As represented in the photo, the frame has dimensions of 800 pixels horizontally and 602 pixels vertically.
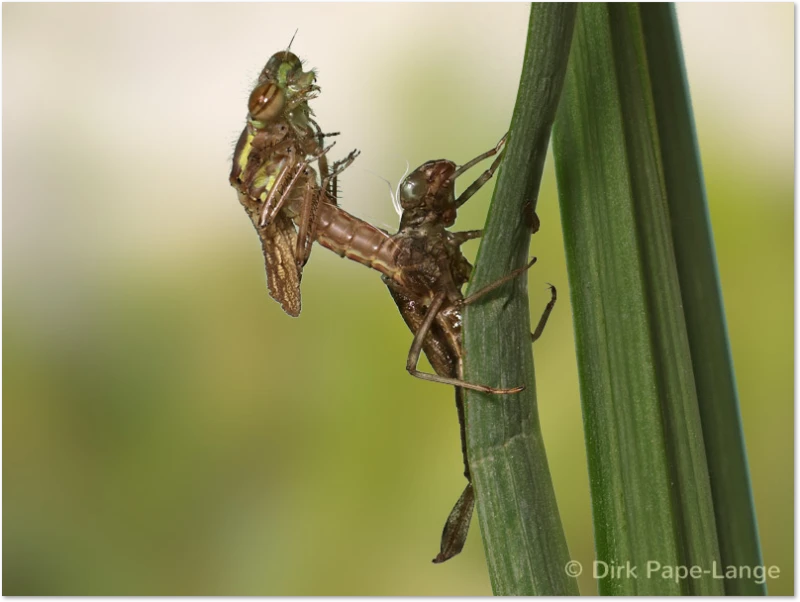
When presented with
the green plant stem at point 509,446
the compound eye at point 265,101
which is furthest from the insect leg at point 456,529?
the compound eye at point 265,101

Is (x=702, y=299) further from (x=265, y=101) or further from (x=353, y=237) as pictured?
(x=265, y=101)

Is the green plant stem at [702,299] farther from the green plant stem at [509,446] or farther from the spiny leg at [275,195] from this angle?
the spiny leg at [275,195]

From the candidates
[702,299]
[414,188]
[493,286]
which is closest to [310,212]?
[414,188]

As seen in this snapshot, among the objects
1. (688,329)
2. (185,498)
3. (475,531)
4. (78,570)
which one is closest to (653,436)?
(688,329)

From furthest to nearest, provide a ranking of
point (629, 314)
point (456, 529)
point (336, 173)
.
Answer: point (336, 173)
point (456, 529)
point (629, 314)

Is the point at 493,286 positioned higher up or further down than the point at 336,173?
further down

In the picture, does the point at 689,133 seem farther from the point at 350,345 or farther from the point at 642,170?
the point at 350,345
